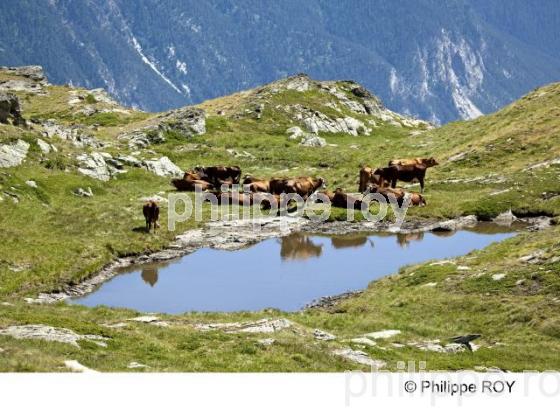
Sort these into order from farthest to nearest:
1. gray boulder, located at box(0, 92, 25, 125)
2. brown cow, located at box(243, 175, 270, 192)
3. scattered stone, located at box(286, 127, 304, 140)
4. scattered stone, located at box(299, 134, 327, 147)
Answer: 1. scattered stone, located at box(286, 127, 304, 140)
2. scattered stone, located at box(299, 134, 327, 147)
3. gray boulder, located at box(0, 92, 25, 125)
4. brown cow, located at box(243, 175, 270, 192)

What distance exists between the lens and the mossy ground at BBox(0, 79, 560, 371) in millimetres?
26219

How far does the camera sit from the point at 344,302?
3941 cm

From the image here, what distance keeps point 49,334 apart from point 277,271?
22.3 m

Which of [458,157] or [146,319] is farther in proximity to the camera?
[458,157]

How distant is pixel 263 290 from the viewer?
43594 mm

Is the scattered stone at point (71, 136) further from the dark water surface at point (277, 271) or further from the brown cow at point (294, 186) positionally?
the dark water surface at point (277, 271)

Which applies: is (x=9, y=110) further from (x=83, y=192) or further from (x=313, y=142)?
(x=313, y=142)

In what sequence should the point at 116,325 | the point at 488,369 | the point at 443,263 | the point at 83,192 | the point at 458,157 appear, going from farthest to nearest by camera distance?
the point at 458,157
the point at 83,192
the point at 443,263
the point at 116,325
the point at 488,369

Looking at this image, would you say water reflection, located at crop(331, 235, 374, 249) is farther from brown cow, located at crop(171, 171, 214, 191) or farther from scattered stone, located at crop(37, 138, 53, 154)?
scattered stone, located at crop(37, 138, 53, 154)

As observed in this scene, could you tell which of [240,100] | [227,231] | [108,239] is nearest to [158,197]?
[227,231]

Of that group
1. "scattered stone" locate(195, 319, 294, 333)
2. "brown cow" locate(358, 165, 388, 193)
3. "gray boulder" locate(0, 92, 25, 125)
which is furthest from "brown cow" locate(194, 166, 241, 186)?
"scattered stone" locate(195, 319, 294, 333)

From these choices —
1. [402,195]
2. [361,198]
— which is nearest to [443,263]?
[361,198]

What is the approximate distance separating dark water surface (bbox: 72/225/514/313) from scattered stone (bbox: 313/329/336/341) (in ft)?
30.8
